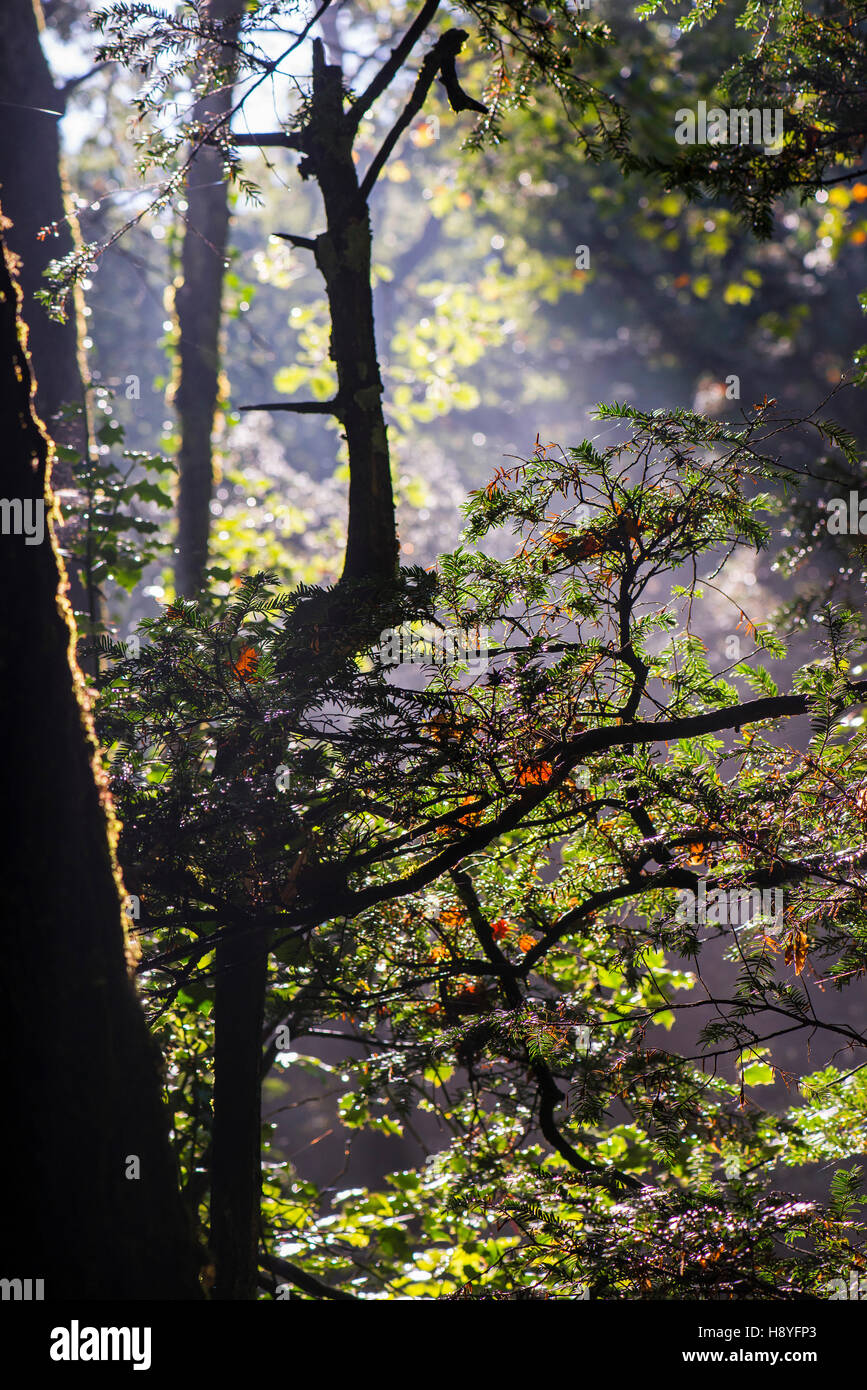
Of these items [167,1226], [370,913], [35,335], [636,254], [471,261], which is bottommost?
[167,1226]

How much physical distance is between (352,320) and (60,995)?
273cm

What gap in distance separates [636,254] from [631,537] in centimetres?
1581

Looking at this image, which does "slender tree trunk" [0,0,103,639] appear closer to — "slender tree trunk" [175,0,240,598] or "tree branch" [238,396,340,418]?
"slender tree trunk" [175,0,240,598]

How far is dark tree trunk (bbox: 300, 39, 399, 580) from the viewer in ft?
11.6

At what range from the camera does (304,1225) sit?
4398 mm

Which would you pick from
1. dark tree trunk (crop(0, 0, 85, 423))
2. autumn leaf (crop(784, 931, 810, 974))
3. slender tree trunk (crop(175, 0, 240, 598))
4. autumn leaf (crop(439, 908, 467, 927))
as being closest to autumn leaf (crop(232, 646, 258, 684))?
autumn leaf (crop(439, 908, 467, 927))

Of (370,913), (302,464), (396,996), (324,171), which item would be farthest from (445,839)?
(302,464)

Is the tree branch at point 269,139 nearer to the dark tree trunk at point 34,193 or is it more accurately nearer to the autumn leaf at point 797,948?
the dark tree trunk at point 34,193

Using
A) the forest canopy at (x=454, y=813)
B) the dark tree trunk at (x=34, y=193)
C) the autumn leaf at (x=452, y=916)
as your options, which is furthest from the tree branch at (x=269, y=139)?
the autumn leaf at (x=452, y=916)

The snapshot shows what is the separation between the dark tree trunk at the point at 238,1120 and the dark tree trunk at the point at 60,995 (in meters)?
1.36

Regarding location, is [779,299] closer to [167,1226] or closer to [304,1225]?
[304,1225]

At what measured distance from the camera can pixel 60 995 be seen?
1684 millimetres

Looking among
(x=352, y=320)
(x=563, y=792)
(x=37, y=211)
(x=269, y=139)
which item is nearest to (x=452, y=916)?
(x=563, y=792)

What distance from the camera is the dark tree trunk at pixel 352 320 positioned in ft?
11.6
